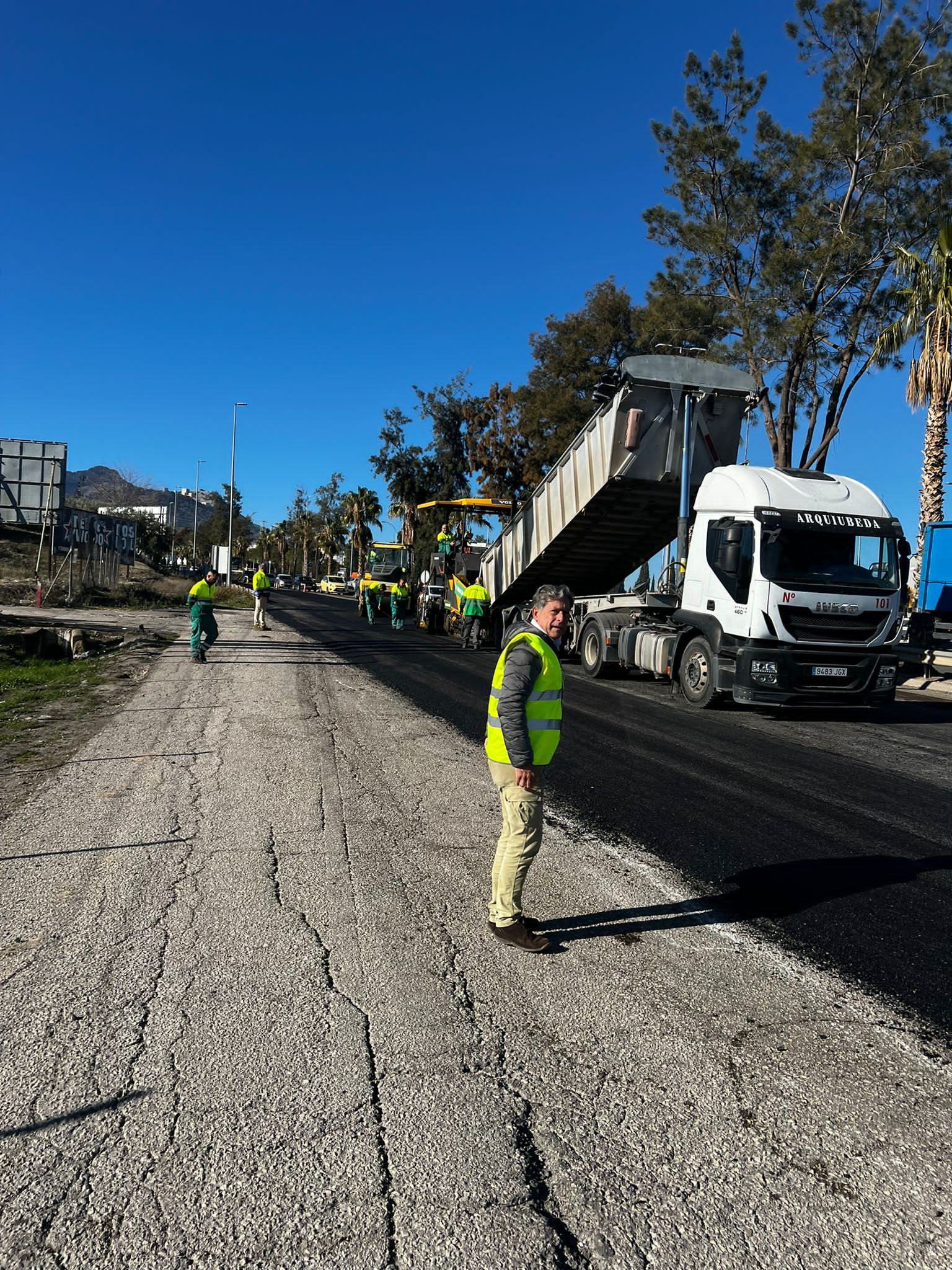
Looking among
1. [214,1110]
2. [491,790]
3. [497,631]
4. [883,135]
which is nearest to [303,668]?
[497,631]

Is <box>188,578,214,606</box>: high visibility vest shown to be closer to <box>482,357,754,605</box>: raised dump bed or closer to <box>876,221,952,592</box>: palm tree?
<box>482,357,754,605</box>: raised dump bed

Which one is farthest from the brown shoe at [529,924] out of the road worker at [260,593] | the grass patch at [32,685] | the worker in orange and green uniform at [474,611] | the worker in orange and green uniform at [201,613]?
the road worker at [260,593]

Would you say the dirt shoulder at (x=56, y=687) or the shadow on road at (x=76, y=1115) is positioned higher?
the dirt shoulder at (x=56, y=687)

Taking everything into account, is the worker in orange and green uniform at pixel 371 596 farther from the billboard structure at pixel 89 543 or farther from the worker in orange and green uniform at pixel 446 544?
the billboard structure at pixel 89 543

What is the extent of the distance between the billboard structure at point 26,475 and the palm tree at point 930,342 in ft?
97.4

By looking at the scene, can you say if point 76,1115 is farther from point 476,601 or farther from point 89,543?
point 89,543

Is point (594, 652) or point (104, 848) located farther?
point (594, 652)

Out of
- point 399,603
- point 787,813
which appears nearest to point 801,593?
point 787,813

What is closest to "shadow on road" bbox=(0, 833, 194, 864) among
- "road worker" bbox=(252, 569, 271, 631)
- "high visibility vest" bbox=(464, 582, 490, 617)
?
"high visibility vest" bbox=(464, 582, 490, 617)

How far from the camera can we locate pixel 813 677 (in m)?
11.0

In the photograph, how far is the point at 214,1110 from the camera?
2828mm

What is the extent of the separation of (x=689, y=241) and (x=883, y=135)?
526 cm

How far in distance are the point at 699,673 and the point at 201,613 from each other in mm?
8150

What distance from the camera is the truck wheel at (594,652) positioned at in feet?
50.0
